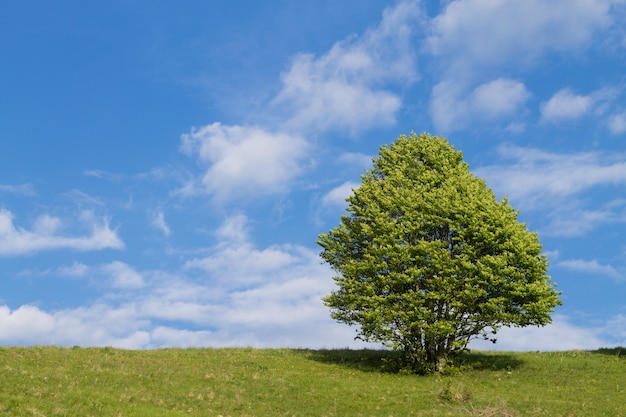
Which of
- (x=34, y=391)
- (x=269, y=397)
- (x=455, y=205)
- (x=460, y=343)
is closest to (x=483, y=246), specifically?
(x=455, y=205)

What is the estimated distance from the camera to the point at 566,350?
5484cm

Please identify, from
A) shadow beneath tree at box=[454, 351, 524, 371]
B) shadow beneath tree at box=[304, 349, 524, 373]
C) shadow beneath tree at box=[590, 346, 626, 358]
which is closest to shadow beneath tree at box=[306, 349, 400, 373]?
shadow beneath tree at box=[304, 349, 524, 373]

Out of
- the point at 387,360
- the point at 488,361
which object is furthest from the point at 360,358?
the point at 488,361

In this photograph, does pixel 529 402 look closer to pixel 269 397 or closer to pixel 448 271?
pixel 448 271

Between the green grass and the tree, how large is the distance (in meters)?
3.05

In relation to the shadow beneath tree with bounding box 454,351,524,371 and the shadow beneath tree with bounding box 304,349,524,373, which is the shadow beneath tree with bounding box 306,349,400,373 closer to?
the shadow beneath tree with bounding box 304,349,524,373

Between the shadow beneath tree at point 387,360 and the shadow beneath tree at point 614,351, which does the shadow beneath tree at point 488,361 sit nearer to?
the shadow beneath tree at point 387,360

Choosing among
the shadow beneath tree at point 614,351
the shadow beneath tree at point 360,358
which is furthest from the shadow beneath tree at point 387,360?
the shadow beneath tree at point 614,351

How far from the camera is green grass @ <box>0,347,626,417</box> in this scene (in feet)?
94.5

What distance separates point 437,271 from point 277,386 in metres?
13.4

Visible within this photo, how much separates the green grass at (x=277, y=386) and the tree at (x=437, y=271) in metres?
3.05

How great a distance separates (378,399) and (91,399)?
14.9 meters

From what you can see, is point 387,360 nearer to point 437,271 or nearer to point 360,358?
point 360,358

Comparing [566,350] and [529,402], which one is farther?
[566,350]
